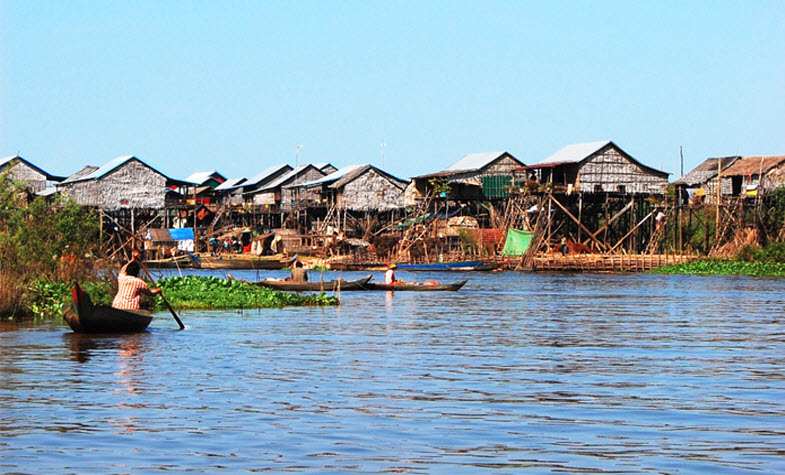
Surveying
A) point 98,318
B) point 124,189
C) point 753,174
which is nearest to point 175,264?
point 124,189

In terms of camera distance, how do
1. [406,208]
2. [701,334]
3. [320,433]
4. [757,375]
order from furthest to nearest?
[406,208] < [701,334] < [757,375] < [320,433]

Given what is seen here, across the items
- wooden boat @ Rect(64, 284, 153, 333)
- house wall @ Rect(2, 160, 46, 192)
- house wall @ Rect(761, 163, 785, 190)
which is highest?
house wall @ Rect(2, 160, 46, 192)

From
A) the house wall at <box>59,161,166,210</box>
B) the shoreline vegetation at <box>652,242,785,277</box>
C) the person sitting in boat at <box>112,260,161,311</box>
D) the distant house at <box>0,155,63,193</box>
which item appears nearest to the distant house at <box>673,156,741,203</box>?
the shoreline vegetation at <box>652,242,785,277</box>

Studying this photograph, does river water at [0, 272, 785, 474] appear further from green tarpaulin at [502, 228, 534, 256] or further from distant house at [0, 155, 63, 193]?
distant house at [0, 155, 63, 193]

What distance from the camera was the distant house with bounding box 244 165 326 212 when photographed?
82.1 m

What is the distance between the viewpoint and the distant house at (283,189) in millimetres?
82125

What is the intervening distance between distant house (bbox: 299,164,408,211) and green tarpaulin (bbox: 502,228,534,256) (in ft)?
59.6

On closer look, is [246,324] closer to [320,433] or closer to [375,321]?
[375,321]

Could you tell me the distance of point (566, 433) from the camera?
1045cm

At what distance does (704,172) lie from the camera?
74.9 metres

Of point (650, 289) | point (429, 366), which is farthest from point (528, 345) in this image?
point (650, 289)

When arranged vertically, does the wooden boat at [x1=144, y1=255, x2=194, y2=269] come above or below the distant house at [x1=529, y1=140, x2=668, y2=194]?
below

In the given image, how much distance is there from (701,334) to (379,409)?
11.1 metres

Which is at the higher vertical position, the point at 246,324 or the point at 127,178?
the point at 127,178
